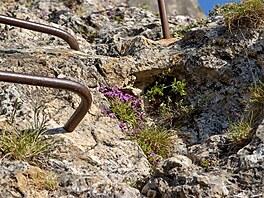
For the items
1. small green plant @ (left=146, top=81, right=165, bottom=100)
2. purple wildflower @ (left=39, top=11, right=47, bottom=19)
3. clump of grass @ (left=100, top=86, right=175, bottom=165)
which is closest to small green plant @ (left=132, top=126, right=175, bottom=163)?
clump of grass @ (left=100, top=86, right=175, bottom=165)

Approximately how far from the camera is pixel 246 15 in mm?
3795

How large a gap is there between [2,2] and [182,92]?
410cm

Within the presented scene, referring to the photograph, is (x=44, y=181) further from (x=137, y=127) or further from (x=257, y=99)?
(x=257, y=99)

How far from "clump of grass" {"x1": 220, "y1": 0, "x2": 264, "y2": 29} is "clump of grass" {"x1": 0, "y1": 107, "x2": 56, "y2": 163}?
6.78 feet

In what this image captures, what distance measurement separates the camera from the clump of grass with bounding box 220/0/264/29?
3744 mm

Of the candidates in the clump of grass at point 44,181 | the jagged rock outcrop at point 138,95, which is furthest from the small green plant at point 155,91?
the clump of grass at point 44,181

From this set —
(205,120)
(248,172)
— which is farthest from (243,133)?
(205,120)

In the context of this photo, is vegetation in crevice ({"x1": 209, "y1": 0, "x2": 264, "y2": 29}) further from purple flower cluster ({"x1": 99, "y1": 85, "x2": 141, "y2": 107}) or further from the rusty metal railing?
the rusty metal railing

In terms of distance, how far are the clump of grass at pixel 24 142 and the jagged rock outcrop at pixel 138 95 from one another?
0.25 feet

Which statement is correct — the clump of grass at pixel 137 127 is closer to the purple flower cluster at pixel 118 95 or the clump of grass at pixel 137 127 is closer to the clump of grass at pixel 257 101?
the purple flower cluster at pixel 118 95

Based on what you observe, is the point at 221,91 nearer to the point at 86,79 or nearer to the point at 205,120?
the point at 205,120

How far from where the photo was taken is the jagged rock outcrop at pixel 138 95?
2334 millimetres

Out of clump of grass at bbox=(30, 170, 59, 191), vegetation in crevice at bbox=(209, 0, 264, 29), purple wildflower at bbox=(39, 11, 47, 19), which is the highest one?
purple wildflower at bbox=(39, 11, 47, 19)

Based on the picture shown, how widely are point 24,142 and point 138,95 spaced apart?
1.50 metres
